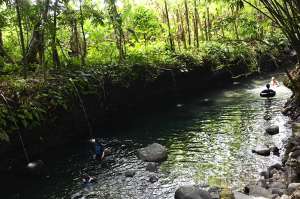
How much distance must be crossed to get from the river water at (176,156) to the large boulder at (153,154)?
305 mm

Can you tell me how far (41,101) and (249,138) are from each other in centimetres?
960

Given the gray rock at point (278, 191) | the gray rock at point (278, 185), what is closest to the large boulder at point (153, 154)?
the gray rock at point (278, 185)

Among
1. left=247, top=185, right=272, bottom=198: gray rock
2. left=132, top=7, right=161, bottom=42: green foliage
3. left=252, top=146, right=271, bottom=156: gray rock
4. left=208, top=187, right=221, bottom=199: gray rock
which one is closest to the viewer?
left=247, top=185, right=272, bottom=198: gray rock

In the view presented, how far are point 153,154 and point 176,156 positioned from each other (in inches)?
40.2

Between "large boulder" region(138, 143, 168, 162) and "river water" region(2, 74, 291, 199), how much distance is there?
Answer: 0.30 meters

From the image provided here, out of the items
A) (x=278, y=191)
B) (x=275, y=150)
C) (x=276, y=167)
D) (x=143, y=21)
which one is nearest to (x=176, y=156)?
(x=275, y=150)

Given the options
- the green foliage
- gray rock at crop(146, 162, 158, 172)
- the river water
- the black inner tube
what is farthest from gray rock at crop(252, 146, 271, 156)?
the green foliage

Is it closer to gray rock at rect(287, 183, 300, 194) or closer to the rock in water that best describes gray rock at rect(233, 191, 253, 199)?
the rock in water

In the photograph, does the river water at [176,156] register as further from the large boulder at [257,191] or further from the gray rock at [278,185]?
the gray rock at [278,185]

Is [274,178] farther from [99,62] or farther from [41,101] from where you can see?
[99,62]

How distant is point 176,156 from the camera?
15.6 meters

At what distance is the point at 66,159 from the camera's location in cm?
1628

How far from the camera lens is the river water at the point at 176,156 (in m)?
12.8

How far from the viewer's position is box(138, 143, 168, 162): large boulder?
49.5 feet
